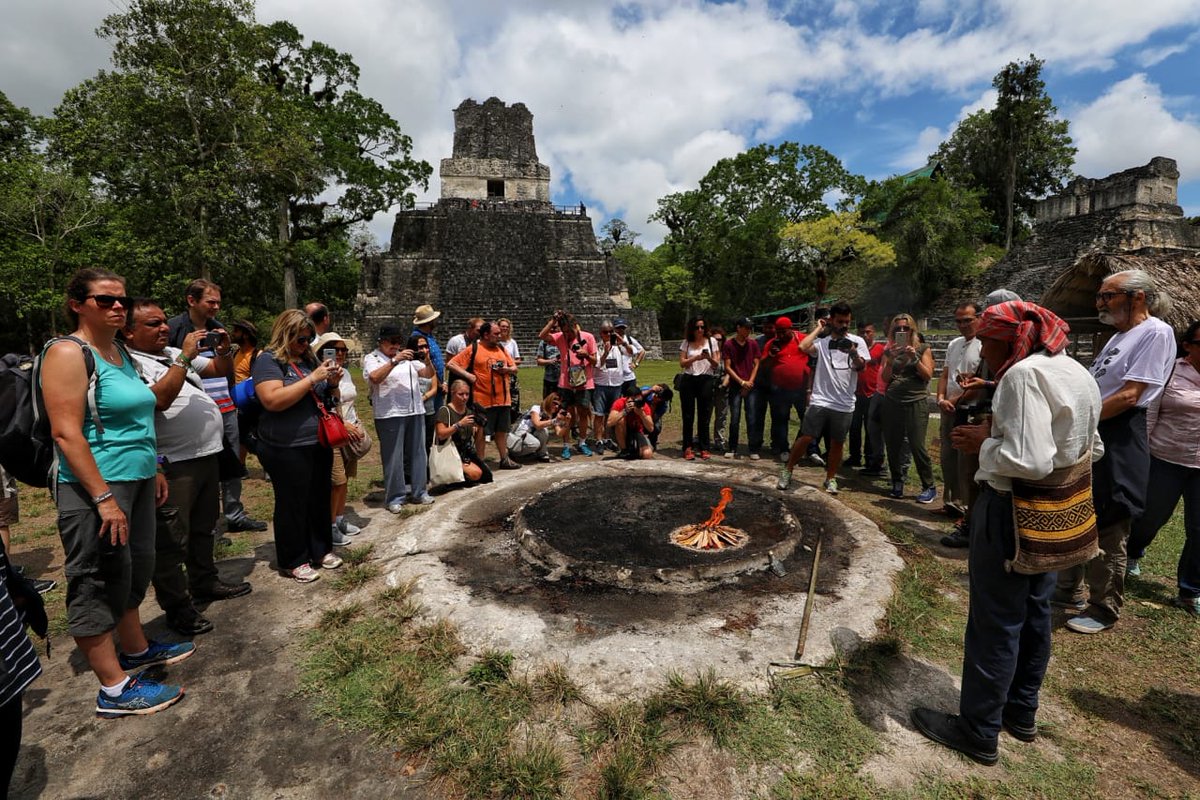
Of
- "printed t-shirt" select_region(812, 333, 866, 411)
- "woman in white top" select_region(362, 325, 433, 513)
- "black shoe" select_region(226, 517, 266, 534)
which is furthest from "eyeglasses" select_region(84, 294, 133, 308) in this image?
"printed t-shirt" select_region(812, 333, 866, 411)

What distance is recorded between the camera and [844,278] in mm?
29125

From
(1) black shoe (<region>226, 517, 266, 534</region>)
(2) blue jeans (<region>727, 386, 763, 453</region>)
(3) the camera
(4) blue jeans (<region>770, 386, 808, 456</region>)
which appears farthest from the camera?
(2) blue jeans (<region>727, 386, 763, 453</region>)

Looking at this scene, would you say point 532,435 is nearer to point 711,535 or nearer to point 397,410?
point 397,410

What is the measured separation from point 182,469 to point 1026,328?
4262 mm

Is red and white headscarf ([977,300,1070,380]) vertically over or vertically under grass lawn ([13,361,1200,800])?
over

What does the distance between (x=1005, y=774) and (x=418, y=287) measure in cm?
2532

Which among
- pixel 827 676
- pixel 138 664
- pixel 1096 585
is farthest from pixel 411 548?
pixel 1096 585

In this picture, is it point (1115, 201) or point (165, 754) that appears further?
point (1115, 201)

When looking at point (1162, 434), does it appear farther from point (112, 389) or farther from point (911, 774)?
point (112, 389)

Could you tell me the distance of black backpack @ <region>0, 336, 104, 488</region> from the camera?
2.22m

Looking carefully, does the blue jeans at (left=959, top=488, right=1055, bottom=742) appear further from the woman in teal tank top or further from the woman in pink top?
the woman in teal tank top

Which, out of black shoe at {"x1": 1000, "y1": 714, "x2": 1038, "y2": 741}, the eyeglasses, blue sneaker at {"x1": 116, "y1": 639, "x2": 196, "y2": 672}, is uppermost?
the eyeglasses

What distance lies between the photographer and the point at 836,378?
5121mm

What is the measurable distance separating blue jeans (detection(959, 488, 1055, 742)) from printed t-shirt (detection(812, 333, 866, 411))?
10.1 feet
